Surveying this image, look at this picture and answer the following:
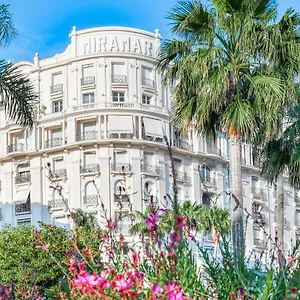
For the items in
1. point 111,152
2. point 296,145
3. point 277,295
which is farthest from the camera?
point 111,152

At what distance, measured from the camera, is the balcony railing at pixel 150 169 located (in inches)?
1738

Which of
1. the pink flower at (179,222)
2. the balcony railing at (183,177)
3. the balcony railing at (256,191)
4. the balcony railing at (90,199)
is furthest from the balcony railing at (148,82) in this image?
the pink flower at (179,222)

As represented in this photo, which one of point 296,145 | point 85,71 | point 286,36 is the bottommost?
point 296,145

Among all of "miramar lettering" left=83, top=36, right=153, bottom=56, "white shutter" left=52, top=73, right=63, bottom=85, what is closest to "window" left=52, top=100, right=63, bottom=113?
"white shutter" left=52, top=73, right=63, bottom=85

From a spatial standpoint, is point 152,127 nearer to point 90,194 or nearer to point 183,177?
point 183,177

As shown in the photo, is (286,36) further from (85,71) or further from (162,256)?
(85,71)

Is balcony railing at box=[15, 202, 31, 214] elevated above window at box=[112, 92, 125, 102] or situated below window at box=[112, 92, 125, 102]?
below

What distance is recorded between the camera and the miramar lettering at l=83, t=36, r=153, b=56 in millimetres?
44625

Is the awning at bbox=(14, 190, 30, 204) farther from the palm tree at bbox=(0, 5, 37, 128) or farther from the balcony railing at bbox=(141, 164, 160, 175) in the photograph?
the palm tree at bbox=(0, 5, 37, 128)

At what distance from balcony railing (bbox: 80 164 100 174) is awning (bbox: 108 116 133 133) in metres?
2.48

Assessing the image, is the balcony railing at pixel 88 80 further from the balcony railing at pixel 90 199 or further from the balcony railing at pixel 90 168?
the balcony railing at pixel 90 199

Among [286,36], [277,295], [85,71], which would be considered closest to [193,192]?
[85,71]

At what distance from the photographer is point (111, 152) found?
43688 millimetres

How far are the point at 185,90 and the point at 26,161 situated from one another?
1266 inches
